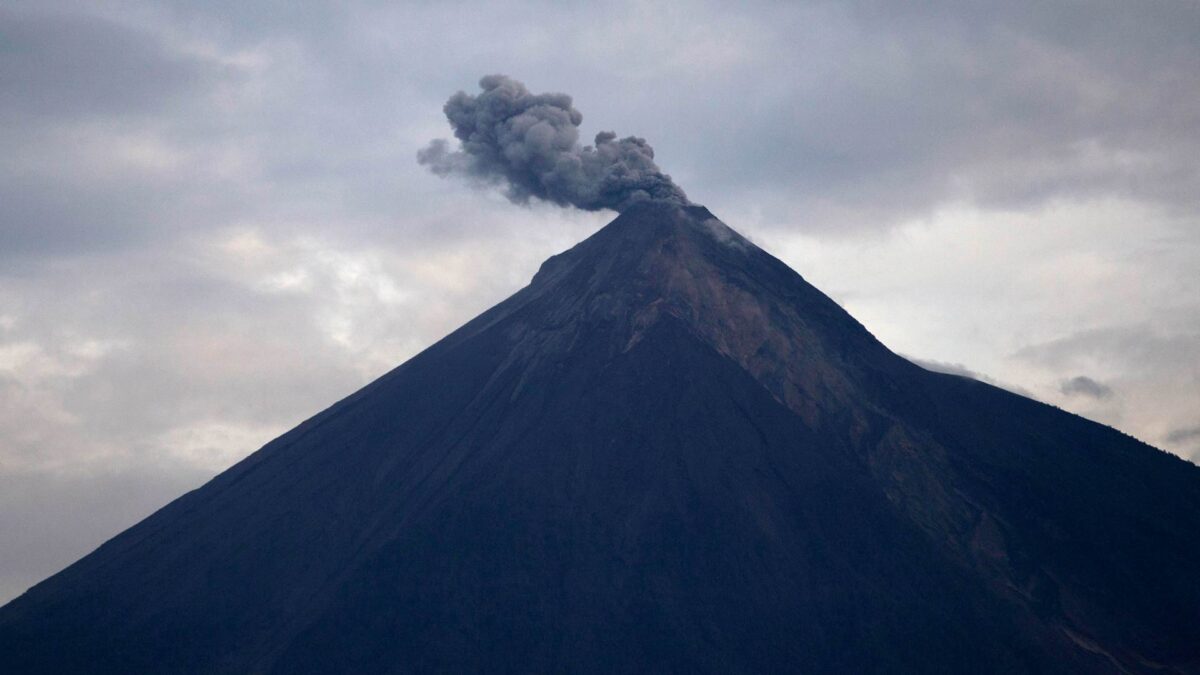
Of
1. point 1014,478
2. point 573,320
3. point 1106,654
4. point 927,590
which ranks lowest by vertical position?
point 1106,654

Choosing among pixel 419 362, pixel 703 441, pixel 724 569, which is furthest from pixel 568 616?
pixel 419 362

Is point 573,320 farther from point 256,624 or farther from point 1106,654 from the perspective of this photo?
point 1106,654

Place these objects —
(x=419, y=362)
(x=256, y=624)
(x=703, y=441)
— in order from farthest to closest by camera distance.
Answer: (x=419, y=362) < (x=703, y=441) < (x=256, y=624)

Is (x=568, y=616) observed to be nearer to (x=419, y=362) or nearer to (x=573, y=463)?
(x=573, y=463)

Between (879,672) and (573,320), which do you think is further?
(573,320)

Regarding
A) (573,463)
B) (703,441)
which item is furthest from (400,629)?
(703,441)

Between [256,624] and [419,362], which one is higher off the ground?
[419,362]

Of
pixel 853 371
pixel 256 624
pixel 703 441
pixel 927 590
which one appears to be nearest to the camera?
pixel 927 590
